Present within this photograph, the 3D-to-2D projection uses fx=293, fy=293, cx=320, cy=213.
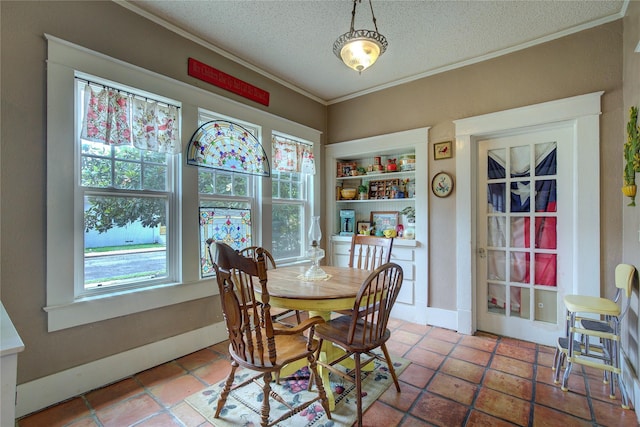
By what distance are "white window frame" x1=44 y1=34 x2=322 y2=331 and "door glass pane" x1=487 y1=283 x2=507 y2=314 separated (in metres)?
2.93

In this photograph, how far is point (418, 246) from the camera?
11.3 feet

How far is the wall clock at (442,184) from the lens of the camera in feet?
10.6

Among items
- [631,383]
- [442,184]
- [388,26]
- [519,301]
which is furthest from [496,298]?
[388,26]

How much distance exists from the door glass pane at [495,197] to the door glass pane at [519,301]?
83 cm

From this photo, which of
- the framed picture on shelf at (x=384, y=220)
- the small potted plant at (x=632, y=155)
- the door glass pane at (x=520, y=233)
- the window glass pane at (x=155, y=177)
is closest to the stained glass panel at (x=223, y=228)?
the window glass pane at (x=155, y=177)

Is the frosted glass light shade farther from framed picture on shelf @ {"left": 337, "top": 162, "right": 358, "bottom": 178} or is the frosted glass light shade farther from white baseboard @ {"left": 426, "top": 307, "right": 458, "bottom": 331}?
white baseboard @ {"left": 426, "top": 307, "right": 458, "bottom": 331}

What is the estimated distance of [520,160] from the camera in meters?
2.98

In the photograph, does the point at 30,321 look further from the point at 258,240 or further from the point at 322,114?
the point at 322,114

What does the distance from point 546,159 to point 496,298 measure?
1493mm

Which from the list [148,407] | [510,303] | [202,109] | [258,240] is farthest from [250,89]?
[510,303]

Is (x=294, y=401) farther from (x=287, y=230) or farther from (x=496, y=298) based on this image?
(x=496, y=298)

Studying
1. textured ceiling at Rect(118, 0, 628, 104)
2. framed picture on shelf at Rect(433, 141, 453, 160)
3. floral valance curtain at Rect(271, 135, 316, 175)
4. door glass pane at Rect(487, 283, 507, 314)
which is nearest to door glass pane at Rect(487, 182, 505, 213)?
framed picture on shelf at Rect(433, 141, 453, 160)

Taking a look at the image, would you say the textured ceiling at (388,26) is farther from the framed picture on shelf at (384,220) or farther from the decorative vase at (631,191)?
the framed picture on shelf at (384,220)

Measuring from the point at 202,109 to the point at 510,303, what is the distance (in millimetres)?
3651
